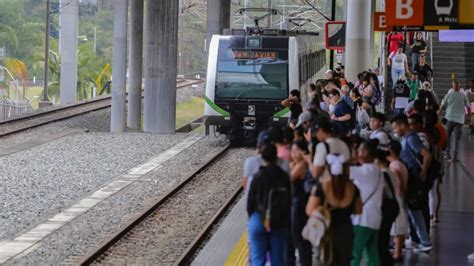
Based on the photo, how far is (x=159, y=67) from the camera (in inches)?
1548

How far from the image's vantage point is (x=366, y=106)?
20.1 m

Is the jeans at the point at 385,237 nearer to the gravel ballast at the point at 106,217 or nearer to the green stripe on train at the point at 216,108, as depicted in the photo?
the gravel ballast at the point at 106,217

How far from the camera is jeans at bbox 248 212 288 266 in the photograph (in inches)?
419

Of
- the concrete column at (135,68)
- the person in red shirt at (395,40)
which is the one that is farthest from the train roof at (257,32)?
the concrete column at (135,68)

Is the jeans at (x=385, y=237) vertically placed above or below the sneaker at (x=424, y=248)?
above

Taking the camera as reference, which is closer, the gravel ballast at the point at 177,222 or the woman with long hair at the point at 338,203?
the woman with long hair at the point at 338,203

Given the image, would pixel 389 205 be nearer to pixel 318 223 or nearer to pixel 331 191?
pixel 331 191

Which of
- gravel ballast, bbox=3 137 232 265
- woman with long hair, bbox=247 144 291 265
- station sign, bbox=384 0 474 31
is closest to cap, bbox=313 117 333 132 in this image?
woman with long hair, bbox=247 144 291 265

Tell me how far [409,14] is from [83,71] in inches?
2316

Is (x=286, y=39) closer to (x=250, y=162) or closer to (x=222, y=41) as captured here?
(x=222, y=41)

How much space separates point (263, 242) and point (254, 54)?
63.9ft

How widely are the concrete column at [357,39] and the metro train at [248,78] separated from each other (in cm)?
731

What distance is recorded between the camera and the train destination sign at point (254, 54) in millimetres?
29938

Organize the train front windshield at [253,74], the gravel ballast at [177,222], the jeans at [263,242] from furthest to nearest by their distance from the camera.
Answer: the train front windshield at [253,74] → the gravel ballast at [177,222] → the jeans at [263,242]
